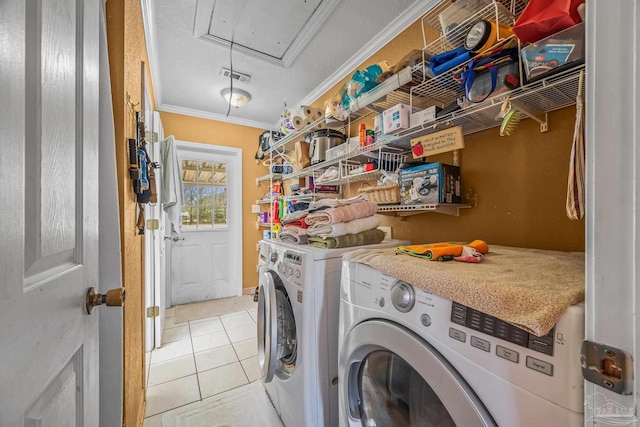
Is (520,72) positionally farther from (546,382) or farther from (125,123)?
(125,123)

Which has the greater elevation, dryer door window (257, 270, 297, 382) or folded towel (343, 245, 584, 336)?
folded towel (343, 245, 584, 336)

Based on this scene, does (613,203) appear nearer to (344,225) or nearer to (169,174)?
(344,225)

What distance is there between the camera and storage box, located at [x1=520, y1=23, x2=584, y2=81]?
693 millimetres

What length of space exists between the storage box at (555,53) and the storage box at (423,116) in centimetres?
37

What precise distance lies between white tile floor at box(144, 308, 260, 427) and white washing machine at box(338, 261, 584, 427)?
1.19 meters

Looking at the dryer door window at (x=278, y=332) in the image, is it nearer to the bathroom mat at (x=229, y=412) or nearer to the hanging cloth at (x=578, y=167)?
the bathroom mat at (x=229, y=412)

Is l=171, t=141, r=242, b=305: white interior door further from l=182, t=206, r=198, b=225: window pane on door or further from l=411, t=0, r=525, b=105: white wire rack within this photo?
l=411, t=0, r=525, b=105: white wire rack

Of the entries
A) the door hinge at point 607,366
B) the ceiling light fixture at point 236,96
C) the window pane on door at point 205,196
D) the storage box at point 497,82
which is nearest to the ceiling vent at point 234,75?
the ceiling light fixture at point 236,96

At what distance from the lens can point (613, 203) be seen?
0.35 m

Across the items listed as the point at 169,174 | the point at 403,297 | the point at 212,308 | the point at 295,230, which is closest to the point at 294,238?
the point at 295,230

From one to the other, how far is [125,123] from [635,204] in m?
1.38

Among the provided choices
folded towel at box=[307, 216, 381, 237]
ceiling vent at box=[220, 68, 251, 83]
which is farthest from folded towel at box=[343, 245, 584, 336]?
ceiling vent at box=[220, 68, 251, 83]

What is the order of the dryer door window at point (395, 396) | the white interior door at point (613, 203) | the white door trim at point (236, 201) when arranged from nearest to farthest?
the white interior door at point (613, 203)
the dryer door window at point (395, 396)
the white door trim at point (236, 201)

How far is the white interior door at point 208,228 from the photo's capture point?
3.09 metres
